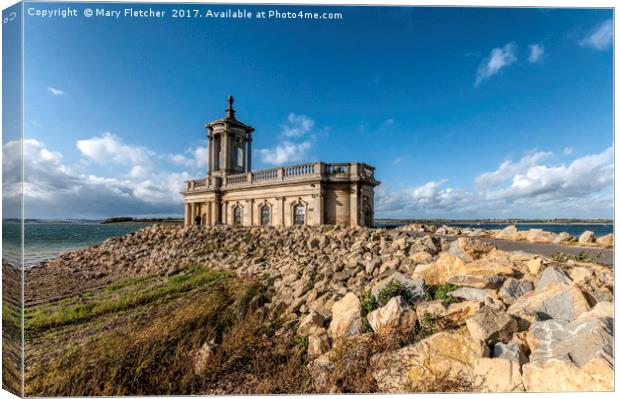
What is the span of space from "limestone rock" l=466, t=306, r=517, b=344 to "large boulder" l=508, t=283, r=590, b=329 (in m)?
0.23

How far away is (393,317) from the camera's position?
112 inches

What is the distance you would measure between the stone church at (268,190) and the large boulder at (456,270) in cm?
537

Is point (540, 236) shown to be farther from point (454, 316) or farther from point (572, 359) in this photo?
point (454, 316)

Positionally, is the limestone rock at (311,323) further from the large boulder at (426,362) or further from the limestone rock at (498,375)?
the limestone rock at (498,375)

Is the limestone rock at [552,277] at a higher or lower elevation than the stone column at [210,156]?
lower

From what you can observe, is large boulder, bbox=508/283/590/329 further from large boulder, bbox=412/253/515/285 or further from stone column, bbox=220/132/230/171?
stone column, bbox=220/132/230/171

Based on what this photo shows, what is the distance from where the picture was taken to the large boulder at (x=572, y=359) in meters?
2.13

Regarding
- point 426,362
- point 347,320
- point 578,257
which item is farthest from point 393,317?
point 578,257

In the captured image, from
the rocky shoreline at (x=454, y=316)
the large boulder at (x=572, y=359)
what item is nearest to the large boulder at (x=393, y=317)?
the rocky shoreline at (x=454, y=316)

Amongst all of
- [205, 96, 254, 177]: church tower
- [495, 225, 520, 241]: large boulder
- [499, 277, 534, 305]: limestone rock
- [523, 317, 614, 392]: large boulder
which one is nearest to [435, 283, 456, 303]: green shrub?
[499, 277, 534, 305]: limestone rock

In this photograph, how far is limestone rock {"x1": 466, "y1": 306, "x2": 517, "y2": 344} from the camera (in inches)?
95.0

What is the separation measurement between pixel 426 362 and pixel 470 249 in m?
2.21

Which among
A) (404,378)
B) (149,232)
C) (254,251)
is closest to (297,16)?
(404,378)

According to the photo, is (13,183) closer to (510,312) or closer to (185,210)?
(510,312)
